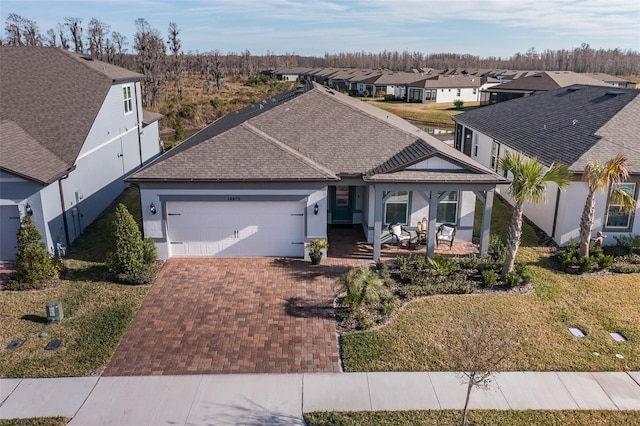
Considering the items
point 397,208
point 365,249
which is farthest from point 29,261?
point 397,208

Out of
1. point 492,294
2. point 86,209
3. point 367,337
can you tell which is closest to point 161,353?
point 367,337

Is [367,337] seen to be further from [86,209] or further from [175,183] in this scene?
[86,209]

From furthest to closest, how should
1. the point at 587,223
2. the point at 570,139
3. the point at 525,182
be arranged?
the point at 570,139
the point at 587,223
the point at 525,182

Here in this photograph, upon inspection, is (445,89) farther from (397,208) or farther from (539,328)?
(539,328)

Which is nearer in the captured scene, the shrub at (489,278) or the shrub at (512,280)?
the shrub at (512,280)

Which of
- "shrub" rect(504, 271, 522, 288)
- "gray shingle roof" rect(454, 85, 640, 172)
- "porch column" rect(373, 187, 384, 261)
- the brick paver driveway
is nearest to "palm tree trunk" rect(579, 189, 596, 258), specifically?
"gray shingle roof" rect(454, 85, 640, 172)

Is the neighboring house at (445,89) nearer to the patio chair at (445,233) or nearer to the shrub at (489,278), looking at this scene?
the patio chair at (445,233)

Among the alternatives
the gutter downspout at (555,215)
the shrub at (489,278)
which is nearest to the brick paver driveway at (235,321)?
the shrub at (489,278)
